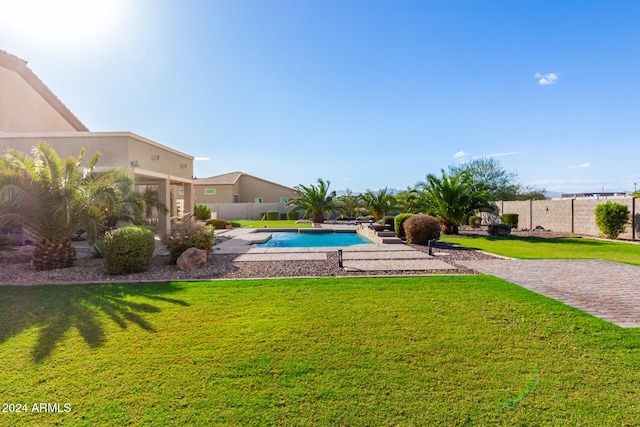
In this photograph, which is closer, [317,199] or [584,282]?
[584,282]

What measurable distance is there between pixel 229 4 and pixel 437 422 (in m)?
14.9

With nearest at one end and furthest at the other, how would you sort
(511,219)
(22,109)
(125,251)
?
(125,251), (22,109), (511,219)

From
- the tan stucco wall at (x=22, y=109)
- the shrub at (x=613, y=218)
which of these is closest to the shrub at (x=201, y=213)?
the tan stucco wall at (x=22, y=109)

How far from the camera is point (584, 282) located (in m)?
7.29

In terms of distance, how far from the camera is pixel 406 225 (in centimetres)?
1557

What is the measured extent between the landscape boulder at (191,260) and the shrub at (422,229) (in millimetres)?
9779

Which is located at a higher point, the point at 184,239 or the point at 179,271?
the point at 184,239

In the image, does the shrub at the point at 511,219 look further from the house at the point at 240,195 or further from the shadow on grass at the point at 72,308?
the shadow on grass at the point at 72,308

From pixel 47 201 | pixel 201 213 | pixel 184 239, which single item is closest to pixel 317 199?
pixel 201 213

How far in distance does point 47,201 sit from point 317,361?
944 cm

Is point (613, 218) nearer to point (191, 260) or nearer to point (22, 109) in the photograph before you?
point (191, 260)

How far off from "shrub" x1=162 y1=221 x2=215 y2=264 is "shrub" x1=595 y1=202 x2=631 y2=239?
20615 mm

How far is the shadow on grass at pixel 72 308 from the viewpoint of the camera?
4484 mm

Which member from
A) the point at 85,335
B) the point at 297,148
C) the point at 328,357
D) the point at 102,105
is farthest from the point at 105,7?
the point at 297,148
